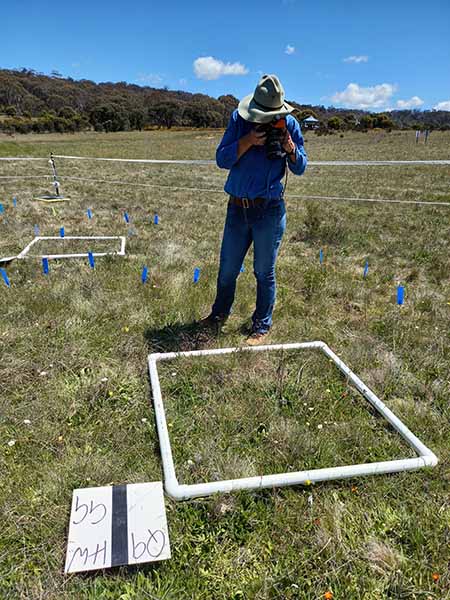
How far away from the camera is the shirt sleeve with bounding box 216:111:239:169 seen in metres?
2.94

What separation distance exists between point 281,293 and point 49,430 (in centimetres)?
287

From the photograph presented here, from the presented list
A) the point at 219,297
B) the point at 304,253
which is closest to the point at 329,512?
the point at 219,297

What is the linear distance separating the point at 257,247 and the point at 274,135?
0.86 metres

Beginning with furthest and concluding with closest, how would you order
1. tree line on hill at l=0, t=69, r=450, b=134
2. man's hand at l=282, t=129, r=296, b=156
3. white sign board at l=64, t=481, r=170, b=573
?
tree line on hill at l=0, t=69, r=450, b=134 < man's hand at l=282, t=129, r=296, b=156 < white sign board at l=64, t=481, r=170, b=573

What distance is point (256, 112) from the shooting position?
9.07 ft

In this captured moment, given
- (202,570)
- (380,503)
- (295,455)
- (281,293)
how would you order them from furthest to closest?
(281,293)
(295,455)
(380,503)
(202,570)

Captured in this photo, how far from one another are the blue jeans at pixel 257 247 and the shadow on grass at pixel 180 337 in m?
0.28

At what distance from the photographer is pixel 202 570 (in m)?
1.77

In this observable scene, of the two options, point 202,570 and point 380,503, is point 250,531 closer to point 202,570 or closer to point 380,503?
point 202,570

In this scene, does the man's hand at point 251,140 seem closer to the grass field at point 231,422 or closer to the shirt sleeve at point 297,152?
the shirt sleeve at point 297,152

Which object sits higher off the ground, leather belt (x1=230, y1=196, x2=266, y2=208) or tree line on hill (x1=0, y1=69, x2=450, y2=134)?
tree line on hill (x1=0, y1=69, x2=450, y2=134)

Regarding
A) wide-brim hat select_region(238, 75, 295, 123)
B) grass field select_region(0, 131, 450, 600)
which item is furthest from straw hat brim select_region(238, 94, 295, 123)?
grass field select_region(0, 131, 450, 600)

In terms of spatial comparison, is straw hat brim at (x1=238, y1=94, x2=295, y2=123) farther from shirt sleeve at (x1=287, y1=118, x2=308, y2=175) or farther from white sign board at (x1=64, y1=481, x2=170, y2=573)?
white sign board at (x1=64, y1=481, x2=170, y2=573)

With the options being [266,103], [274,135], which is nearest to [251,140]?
[274,135]
